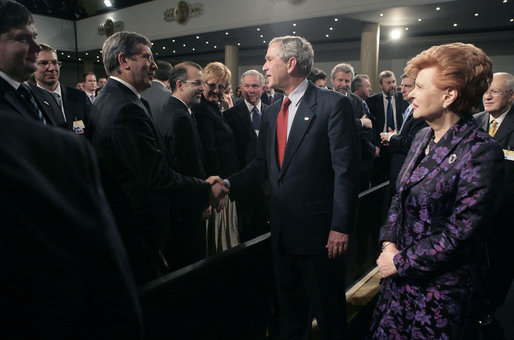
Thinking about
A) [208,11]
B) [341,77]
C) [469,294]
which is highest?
[208,11]

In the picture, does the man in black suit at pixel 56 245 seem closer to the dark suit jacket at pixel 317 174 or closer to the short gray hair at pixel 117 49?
the dark suit jacket at pixel 317 174

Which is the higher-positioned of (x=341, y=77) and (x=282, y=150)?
(x=341, y=77)

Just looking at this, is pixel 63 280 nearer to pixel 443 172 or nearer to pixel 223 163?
pixel 443 172

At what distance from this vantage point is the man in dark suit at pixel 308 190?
5.55ft

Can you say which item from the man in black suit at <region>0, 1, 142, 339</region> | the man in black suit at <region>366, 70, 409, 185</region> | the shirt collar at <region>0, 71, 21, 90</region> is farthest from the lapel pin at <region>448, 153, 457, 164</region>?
the man in black suit at <region>366, 70, 409, 185</region>

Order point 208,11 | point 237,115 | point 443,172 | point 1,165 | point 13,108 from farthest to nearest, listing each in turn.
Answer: point 208,11 → point 237,115 → point 13,108 → point 443,172 → point 1,165

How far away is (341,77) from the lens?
418 cm

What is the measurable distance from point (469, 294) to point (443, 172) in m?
0.45

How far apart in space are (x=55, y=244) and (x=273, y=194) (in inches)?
57.1

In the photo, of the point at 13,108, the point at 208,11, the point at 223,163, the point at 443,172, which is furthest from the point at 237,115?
the point at 208,11

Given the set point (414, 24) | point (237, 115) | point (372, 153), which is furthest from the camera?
point (414, 24)

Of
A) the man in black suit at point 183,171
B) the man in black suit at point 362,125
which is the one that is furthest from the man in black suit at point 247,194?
the man in black suit at point 362,125

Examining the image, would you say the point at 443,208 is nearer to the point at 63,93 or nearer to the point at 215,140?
the point at 215,140

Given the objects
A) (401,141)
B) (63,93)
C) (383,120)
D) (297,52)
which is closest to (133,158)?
(297,52)
